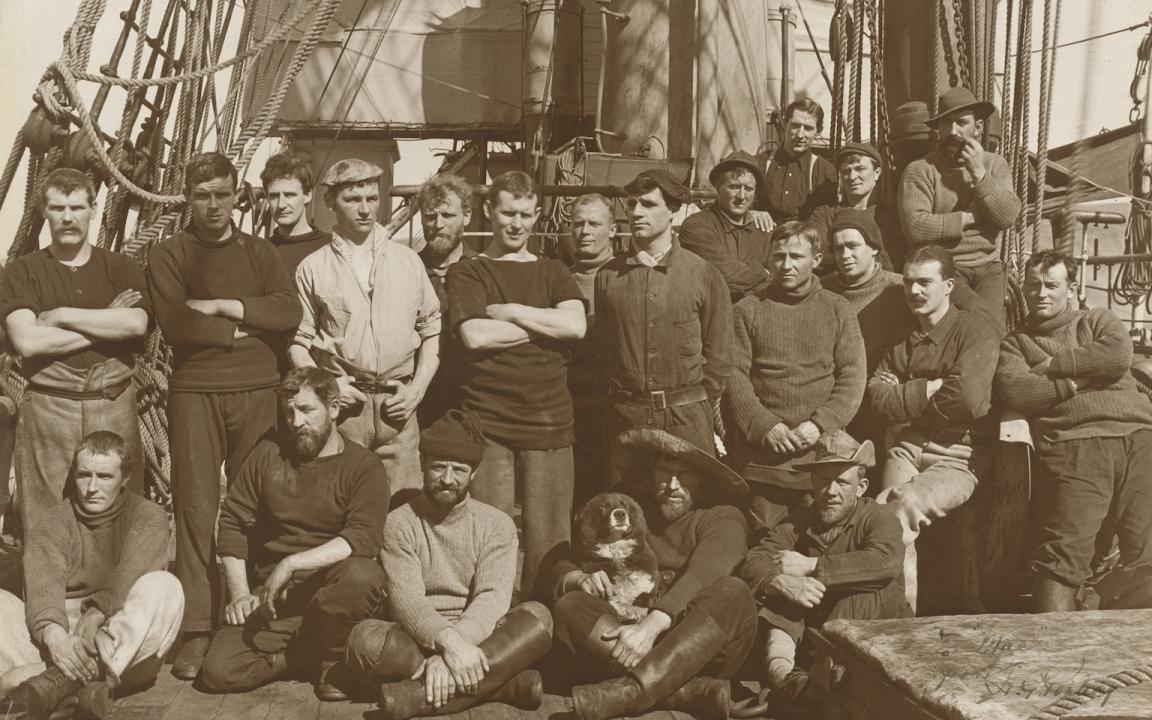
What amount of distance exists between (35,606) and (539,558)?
1.78 metres

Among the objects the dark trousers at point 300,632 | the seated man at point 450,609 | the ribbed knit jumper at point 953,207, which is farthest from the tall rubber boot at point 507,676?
the ribbed knit jumper at point 953,207

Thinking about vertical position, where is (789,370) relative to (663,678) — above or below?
above

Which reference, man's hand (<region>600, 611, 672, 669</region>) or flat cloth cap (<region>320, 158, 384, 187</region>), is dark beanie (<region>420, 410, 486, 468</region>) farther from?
flat cloth cap (<region>320, 158, 384, 187</region>)

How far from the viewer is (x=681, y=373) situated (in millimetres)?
5203

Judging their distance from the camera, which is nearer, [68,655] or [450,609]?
[68,655]

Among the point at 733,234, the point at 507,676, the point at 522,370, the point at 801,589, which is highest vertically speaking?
the point at 733,234

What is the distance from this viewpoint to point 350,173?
518 centimetres

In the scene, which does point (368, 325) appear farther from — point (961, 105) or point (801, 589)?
point (961, 105)

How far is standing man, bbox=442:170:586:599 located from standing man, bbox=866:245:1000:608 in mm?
1275

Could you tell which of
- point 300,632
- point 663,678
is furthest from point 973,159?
point 300,632

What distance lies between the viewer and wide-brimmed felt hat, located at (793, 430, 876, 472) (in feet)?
16.1

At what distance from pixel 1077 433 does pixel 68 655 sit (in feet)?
12.4

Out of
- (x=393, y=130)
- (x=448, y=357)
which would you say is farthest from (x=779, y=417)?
(x=393, y=130)

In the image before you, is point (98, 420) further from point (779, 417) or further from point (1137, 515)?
point (1137, 515)
